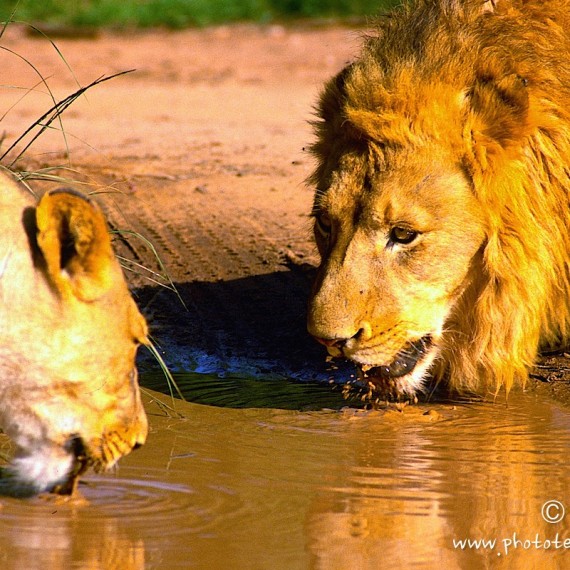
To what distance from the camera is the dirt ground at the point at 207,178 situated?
20.7ft

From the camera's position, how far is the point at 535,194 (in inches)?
187

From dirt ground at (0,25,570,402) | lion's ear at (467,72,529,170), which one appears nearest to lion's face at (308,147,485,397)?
lion's ear at (467,72,529,170)

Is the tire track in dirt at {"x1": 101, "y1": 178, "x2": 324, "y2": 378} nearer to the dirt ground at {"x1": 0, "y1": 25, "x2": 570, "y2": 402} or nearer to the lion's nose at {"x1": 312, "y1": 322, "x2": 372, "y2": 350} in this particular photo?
the dirt ground at {"x1": 0, "y1": 25, "x2": 570, "y2": 402}

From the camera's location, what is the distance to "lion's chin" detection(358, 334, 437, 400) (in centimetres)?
480

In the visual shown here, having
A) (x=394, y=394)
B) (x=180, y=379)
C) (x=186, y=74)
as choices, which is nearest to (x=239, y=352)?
(x=180, y=379)

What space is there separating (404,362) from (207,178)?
14.2 feet

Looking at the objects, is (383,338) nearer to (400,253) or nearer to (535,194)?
(400,253)

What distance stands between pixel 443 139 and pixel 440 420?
1.26 metres

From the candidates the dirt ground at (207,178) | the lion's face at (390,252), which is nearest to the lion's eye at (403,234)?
the lion's face at (390,252)

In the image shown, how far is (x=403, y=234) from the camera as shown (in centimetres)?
465

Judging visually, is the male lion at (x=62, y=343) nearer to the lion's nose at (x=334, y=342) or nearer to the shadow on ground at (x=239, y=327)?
the lion's nose at (x=334, y=342)

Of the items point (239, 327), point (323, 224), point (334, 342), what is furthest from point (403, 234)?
point (239, 327)

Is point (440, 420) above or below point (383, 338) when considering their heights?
below

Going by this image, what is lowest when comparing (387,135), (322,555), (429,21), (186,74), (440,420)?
(186,74)
